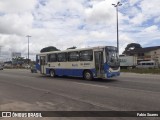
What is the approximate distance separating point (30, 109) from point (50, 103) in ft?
4.45

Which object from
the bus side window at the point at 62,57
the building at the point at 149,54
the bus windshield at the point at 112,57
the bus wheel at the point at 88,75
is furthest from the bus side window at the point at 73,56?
the building at the point at 149,54

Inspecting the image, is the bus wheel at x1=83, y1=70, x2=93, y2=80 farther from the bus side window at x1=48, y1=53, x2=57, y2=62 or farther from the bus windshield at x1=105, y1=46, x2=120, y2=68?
the bus side window at x1=48, y1=53, x2=57, y2=62

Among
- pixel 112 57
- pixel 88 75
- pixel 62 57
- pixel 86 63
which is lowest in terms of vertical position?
pixel 88 75

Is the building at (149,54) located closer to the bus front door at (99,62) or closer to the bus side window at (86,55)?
the bus side window at (86,55)

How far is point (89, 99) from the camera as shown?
11391 millimetres

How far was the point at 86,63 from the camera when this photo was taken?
68.9ft

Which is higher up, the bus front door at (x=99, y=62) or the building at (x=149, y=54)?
the building at (x=149, y=54)

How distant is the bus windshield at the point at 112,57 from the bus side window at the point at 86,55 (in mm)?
1538

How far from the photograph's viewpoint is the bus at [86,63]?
19.6 m

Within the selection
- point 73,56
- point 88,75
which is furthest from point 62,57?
point 88,75

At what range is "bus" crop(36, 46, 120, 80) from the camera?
19594mm

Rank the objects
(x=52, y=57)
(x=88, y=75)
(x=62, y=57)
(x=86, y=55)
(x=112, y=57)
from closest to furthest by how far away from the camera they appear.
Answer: (x=112, y=57) → (x=88, y=75) → (x=86, y=55) → (x=62, y=57) → (x=52, y=57)

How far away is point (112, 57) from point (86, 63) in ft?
7.51

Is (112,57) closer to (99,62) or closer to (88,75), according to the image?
(99,62)
